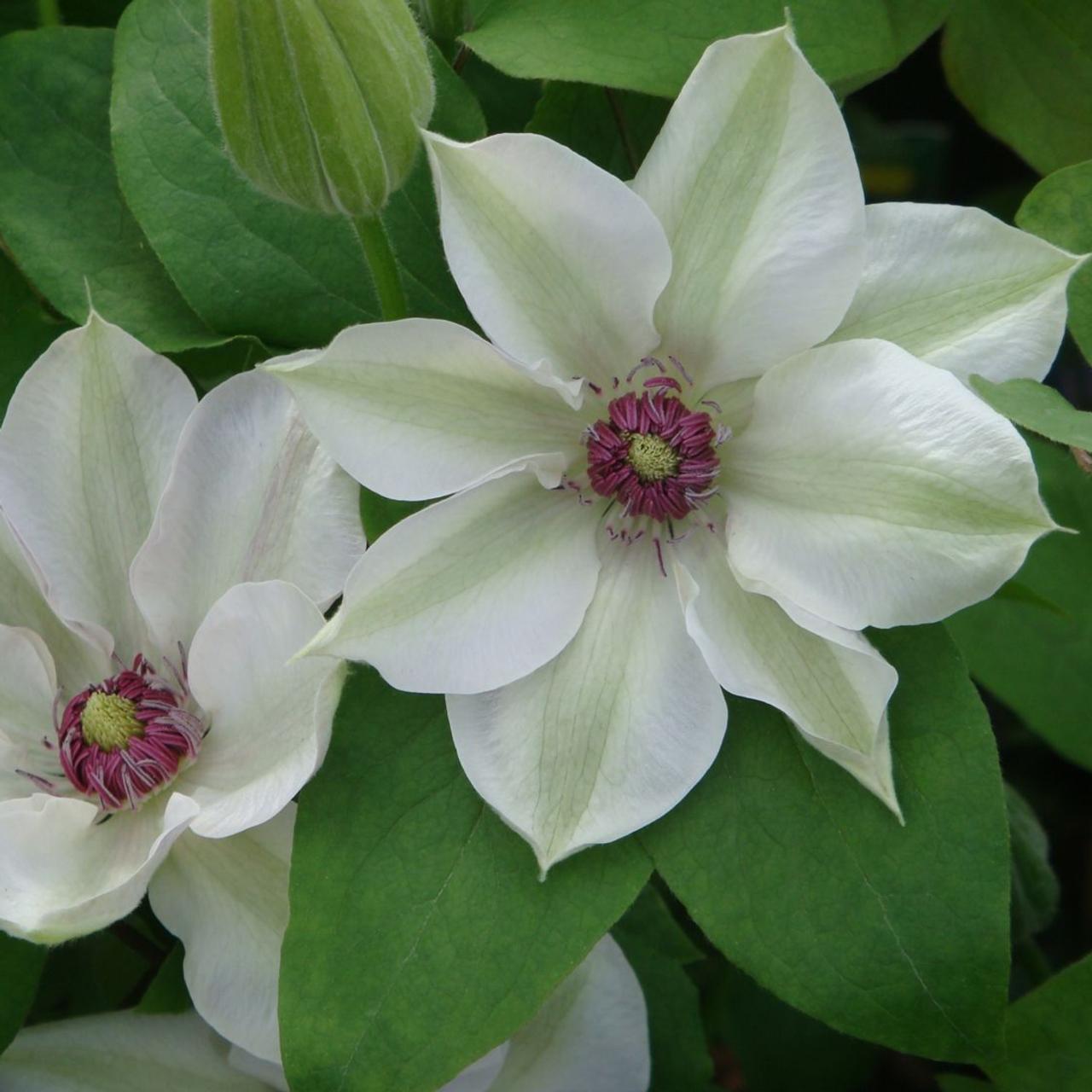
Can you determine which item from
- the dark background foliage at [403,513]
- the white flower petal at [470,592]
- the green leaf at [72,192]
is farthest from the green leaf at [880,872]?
the green leaf at [72,192]

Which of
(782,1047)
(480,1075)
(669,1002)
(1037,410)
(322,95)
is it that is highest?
(322,95)

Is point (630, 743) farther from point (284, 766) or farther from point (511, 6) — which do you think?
point (511, 6)

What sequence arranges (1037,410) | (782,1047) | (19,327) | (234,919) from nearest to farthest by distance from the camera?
1. (1037,410)
2. (234,919)
3. (19,327)
4. (782,1047)

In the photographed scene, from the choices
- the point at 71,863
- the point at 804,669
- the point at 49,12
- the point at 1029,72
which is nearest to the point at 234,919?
the point at 71,863

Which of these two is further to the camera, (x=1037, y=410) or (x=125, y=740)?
(x=125, y=740)

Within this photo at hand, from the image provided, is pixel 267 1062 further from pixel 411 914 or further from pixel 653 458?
pixel 653 458

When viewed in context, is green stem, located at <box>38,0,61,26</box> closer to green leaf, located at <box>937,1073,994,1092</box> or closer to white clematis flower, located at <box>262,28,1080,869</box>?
white clematis flower, located at <box>262,28,1080,869</box>
